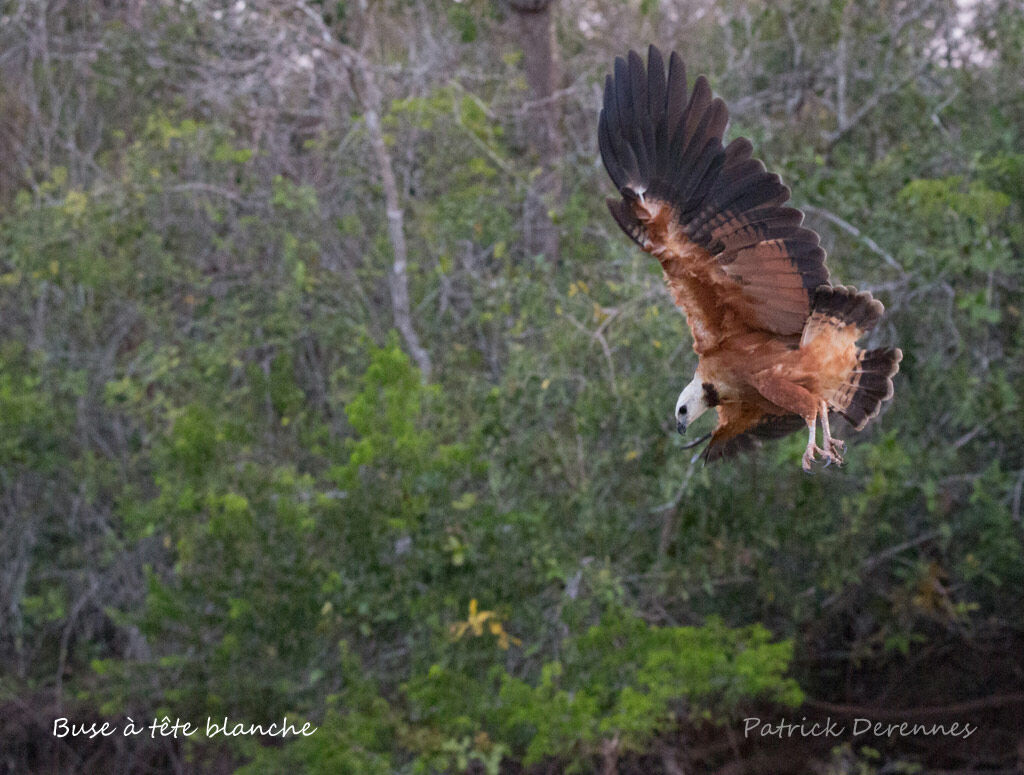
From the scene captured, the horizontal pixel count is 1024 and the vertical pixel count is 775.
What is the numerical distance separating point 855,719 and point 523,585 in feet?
10.2

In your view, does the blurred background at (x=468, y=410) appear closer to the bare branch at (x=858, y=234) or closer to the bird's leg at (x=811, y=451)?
the bare branch at (x=858, y=234)

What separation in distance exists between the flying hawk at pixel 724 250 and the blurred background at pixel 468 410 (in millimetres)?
2060

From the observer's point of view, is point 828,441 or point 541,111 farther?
point 541,111

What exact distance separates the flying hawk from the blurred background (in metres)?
2.06

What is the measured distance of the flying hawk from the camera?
4098mm

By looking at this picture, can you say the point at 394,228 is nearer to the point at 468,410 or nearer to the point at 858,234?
the point at 468,410

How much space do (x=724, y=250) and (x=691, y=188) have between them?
25 centimetres

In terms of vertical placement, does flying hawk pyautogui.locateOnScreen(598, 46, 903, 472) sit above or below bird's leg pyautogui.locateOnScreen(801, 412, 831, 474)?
above

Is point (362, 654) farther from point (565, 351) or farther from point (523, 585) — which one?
point (565, 351)

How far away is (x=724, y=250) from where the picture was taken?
4184 millimetres

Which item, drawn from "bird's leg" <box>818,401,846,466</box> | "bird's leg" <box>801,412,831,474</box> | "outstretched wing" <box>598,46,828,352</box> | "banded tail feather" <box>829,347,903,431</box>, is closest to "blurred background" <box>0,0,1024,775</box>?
"banded tail feather" <box>829,347,903,431</box>

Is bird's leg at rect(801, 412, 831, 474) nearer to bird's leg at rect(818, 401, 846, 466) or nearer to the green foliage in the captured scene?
bird's leg at rect(818, 401, 846, 466)

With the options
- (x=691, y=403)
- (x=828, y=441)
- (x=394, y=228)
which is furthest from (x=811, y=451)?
(x=394, y=228)

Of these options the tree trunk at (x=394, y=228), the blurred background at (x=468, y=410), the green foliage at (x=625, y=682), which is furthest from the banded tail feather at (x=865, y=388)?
the tree trunk at (x=394, y=228)
